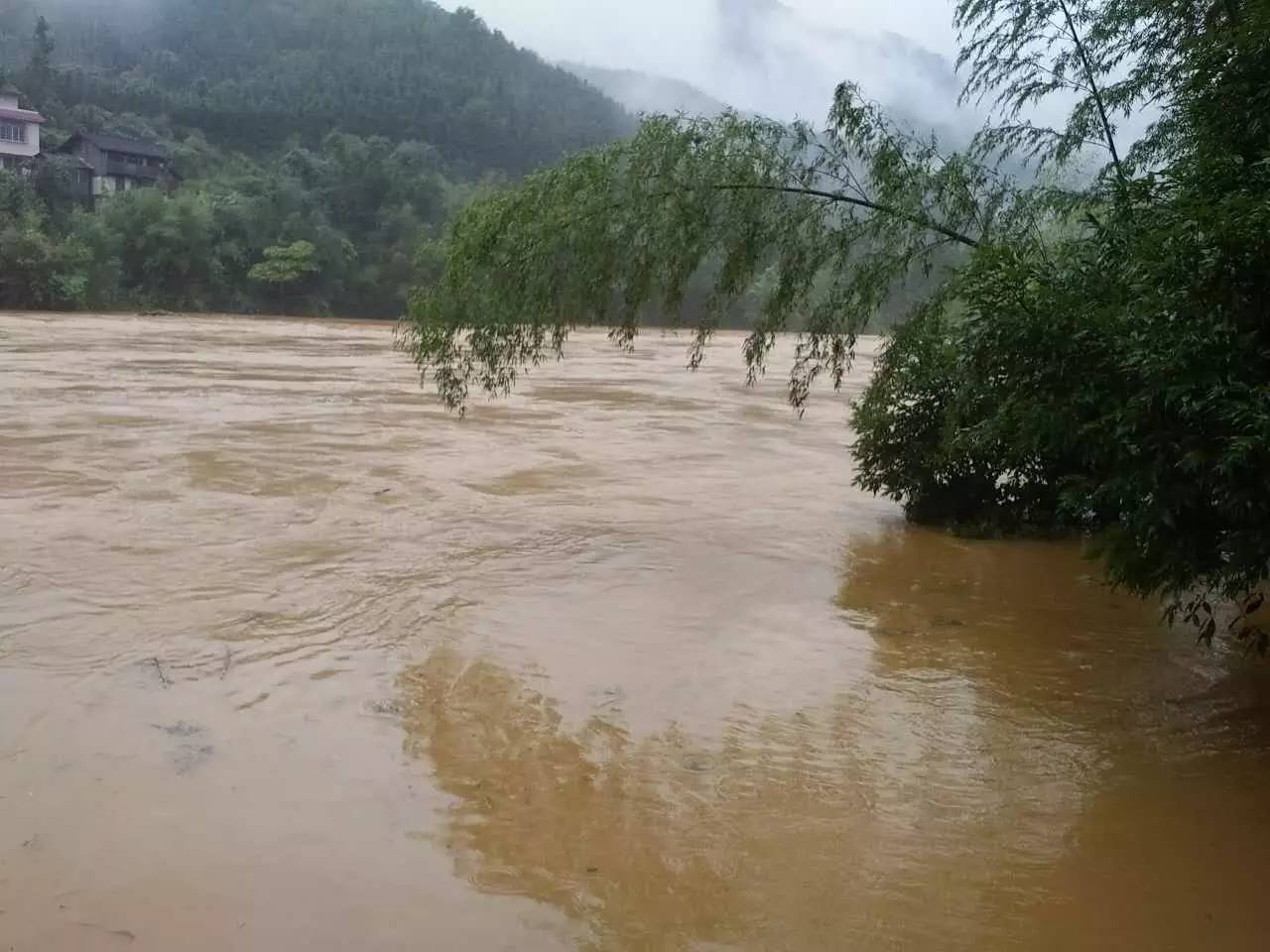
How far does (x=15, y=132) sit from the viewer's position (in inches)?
2179

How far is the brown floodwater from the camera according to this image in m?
4.10

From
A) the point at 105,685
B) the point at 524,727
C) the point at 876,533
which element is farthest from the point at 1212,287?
the point at 876,533

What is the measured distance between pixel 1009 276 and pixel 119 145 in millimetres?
61049

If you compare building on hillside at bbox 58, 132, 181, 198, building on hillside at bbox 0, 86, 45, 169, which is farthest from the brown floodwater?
building on hillside at bbox 58, 132, 181, 198

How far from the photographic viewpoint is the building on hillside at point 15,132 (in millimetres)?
54250

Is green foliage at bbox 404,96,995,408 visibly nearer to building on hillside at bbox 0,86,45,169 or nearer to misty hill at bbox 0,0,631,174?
building on hillside at bbox 0,86,45,169

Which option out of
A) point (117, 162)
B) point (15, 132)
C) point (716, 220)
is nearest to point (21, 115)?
point (15, 132)

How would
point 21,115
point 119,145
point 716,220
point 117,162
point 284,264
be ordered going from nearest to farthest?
point 716,220 < point 21,115 < point 284,264 < point 119,145 < point 117,162

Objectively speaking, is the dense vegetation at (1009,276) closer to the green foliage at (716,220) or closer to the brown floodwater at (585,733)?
the green foliage at (716,220)

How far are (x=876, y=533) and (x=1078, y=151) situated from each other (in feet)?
12.5

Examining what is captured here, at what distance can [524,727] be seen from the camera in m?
5.77

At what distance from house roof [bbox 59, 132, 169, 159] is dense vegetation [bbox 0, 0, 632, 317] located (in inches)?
96.9

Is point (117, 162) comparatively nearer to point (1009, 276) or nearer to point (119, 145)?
point (119, 145)

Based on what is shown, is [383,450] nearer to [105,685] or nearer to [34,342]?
[105,685]
